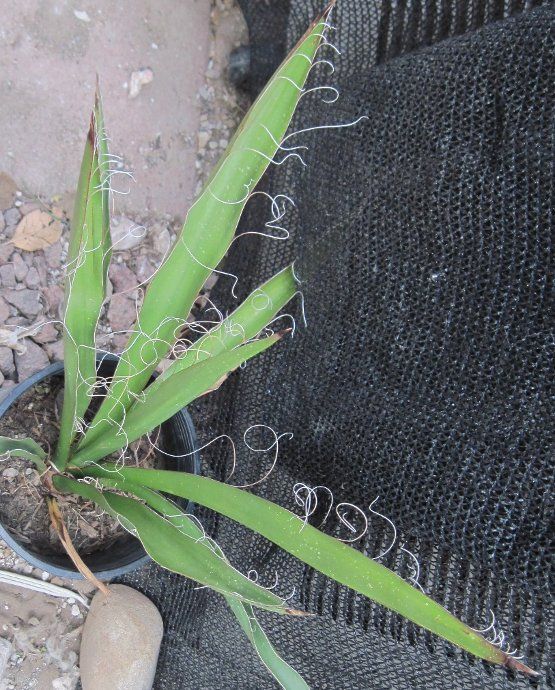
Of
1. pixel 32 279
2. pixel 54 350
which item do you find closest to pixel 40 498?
pixel 54 350

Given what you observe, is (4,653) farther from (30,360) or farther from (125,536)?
(30,360)

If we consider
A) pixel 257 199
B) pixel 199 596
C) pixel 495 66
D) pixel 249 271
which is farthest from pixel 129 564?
pixel 495 66

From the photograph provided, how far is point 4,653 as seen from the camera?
39.2 inches

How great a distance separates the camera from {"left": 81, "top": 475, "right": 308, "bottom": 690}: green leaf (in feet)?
2.26

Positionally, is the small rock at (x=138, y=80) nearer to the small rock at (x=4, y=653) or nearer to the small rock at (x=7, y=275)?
the small rock at (x=7, y=275)

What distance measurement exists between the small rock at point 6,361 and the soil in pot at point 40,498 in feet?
0.32

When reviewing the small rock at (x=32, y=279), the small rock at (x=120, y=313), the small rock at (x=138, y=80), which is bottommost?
the small rock at (x=120, y=313)

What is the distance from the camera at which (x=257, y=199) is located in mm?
1146

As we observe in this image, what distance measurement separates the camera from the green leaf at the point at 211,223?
70cm

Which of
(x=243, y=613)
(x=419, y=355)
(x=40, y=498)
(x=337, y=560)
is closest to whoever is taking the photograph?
(x=337, y=560)

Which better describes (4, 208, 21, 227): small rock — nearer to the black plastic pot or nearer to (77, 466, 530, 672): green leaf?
the black plastic pot

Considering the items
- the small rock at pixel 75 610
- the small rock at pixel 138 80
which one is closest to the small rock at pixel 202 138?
the small rock at pixel 138 80

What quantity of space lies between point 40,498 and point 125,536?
0.44ft

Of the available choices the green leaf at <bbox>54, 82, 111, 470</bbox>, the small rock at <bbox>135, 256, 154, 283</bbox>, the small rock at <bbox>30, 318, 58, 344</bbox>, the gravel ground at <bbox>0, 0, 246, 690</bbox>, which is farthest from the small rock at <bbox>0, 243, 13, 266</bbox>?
the green leaf at <bbox>54, 82, 111, 470</bbox>
